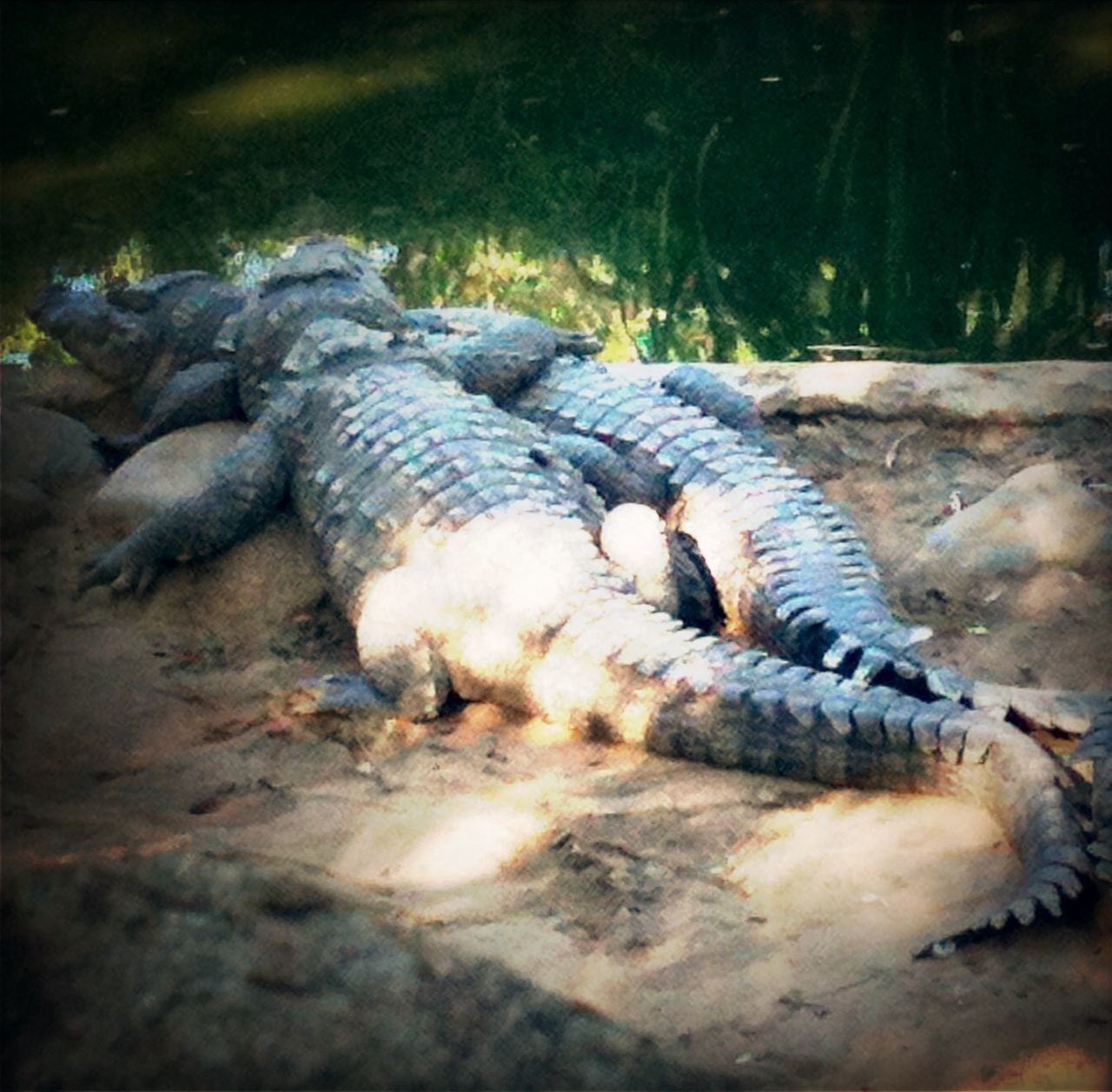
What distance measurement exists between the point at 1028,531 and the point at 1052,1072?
8.10ft

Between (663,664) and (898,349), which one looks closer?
(663,664)

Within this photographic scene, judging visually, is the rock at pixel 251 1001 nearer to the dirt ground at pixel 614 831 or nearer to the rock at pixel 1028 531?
the dirt ground at pixel 614 831

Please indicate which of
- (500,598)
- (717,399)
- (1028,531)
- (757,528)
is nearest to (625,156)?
(717,399)

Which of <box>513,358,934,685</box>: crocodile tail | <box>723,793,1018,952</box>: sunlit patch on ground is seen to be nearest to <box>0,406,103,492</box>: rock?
<box>513,358,934,685</box>: crocodile tail

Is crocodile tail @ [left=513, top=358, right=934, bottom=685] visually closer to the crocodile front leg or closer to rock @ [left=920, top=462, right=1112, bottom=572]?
rock @ [left=920, top=462, right=1112, bottom=572]

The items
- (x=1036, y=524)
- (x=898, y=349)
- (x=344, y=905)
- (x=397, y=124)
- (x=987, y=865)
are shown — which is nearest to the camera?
(x=344, y=905)

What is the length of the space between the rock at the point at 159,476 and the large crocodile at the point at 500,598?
21 centimetres

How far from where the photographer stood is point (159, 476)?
4.94 meters

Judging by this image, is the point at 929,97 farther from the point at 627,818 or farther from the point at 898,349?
the point at 627,818

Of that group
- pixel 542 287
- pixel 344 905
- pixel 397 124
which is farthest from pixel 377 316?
pixel 397 124

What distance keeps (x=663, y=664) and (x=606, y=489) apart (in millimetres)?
1447

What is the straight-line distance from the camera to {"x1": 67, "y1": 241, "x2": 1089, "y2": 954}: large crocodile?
10.00 feet

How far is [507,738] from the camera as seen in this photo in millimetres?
3668

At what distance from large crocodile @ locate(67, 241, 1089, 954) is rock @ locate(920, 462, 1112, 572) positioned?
3.62 ft
